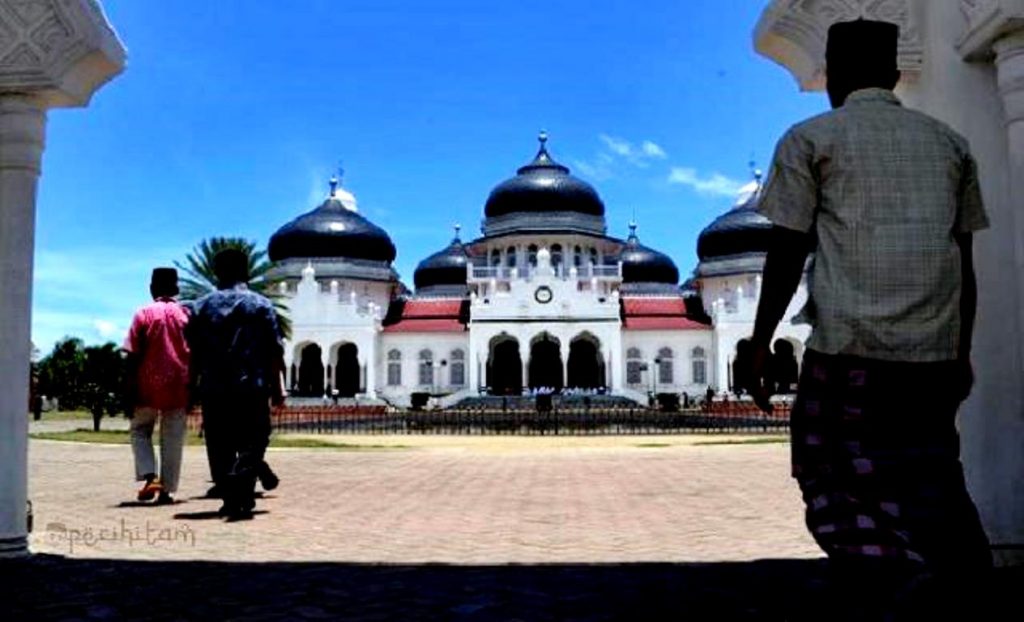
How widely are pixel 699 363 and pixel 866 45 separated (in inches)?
2418

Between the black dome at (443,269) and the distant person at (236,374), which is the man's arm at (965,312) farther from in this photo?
the black dome at (443,269)

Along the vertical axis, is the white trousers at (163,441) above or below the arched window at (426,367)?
below

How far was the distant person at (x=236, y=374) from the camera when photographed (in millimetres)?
7148

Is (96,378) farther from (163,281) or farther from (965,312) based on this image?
(965,312)

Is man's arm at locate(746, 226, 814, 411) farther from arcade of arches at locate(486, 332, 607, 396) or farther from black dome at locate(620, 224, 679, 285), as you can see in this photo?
black dome at locate(620, 224, 679, 285)

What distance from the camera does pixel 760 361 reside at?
3.03 metres

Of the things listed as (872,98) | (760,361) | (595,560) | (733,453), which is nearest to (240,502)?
(595,560)

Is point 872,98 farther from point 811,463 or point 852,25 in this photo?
point 811,463

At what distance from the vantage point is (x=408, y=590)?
4336mm

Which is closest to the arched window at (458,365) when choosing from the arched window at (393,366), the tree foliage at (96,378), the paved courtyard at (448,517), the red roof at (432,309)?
the arched window at (393,366)

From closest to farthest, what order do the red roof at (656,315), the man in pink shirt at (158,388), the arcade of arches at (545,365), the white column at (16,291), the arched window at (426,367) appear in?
the white column at (16,291)
the man in pink shirt at (158,388)
the arched window at (426,367)
the red roof at (656,315)
the arcade of arches at (545,365)

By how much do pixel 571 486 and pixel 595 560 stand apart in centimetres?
471

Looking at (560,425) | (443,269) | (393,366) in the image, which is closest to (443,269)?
(443,269)

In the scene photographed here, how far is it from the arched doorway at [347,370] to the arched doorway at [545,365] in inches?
485
